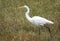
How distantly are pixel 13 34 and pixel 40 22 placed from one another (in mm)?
1044

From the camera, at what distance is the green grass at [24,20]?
34.3 ft

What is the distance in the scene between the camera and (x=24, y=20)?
487 inches

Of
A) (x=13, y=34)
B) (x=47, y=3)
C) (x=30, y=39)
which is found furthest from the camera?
(x=47, y=3)

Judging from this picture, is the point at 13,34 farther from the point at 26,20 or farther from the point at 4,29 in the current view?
the point at 26,20

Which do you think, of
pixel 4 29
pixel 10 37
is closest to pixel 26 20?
pixel 4 29

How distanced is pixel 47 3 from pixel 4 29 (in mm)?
3783

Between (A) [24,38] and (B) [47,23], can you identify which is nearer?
(A) [24,38]

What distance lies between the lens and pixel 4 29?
36.4ft

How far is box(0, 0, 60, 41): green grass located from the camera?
10.5 meters

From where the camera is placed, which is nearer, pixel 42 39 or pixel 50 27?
pixel 42 39

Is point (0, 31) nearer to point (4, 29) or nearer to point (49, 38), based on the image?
point (4, 29)

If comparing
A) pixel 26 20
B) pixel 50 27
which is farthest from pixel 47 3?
pixel 50 27

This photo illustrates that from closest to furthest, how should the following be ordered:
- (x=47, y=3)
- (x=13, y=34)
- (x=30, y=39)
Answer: (x=30, y=39), (x=13, y=34), (x=47, y=3)

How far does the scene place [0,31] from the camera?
35.8 feet
